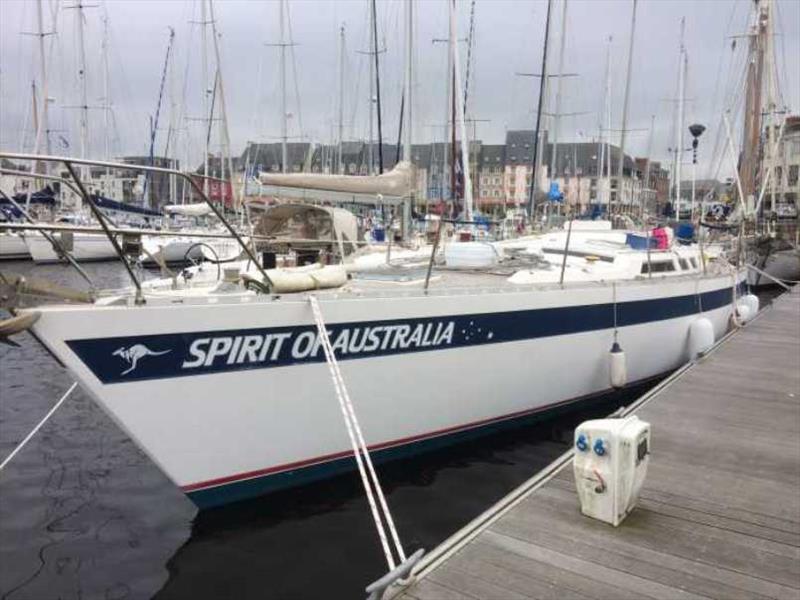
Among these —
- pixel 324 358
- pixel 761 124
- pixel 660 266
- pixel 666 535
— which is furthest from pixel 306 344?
pixel 761 124

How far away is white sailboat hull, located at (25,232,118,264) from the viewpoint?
31.1 metres

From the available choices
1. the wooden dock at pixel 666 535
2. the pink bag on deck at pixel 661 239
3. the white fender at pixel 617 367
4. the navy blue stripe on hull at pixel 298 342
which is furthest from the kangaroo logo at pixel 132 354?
the pink bag on deck at pixel 661 239

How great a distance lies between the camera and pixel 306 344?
19.2 ft

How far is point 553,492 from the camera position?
5129mm

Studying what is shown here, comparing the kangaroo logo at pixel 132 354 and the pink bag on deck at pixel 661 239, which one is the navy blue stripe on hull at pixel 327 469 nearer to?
the kangaroo logo at pixel 132 354

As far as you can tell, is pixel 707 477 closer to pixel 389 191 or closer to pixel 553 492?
pixel 553 492

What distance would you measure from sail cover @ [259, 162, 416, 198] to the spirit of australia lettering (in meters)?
3.75

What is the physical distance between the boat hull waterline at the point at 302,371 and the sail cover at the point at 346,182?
3.56 m

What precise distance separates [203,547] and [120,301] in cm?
226

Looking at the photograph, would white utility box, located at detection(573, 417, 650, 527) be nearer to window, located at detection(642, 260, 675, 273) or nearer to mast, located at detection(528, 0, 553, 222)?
window, located at detection(642, 260, 675, 273)

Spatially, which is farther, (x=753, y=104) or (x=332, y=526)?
(x=753, y=104)

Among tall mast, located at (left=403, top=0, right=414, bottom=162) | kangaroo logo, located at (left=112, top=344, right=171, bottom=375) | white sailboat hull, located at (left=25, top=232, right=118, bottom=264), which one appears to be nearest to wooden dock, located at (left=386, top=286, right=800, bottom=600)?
kangaroo logo, located at (left=112, top=344, right=171, bottom=375)

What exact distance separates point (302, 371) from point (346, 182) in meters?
4.46

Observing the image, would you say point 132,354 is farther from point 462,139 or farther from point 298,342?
point 462,139
